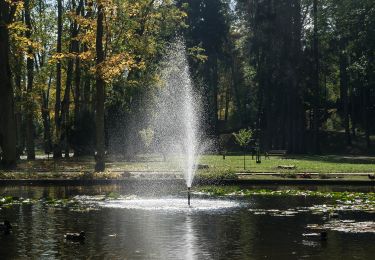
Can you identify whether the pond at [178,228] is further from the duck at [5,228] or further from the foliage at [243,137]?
the foliage at [243,137]

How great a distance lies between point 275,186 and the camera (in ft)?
90.5

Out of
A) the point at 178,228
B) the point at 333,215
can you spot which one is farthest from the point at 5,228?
the point at 333,215

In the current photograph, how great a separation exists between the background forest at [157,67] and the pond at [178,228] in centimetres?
1283

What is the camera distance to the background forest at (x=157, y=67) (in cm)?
3519

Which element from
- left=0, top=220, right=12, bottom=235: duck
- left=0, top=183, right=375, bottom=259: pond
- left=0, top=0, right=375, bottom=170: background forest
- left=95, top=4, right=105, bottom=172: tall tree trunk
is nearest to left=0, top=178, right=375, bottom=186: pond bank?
left=0, top=183, right=375, bottom=259: pond

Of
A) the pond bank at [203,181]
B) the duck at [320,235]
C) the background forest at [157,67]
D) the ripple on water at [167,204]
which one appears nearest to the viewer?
the duck at [320,235]

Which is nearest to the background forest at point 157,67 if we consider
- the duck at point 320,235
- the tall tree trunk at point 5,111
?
the tall tree trunk at point 5,111

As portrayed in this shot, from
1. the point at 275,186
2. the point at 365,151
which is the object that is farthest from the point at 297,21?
the point at 275,186

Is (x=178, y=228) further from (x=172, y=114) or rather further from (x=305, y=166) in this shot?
(x=172, y=114)

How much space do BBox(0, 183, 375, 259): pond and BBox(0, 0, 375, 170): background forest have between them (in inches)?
505

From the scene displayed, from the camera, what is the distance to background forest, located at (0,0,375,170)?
3519 cm

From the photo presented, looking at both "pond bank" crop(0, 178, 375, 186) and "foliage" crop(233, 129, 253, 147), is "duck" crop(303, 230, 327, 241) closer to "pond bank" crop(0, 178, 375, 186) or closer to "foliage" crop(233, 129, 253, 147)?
"pond bank" crop(0, 178, 375, 186)

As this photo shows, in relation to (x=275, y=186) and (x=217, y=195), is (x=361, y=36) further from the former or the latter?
(x=217, y=195)

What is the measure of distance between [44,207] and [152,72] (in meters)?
32.9
